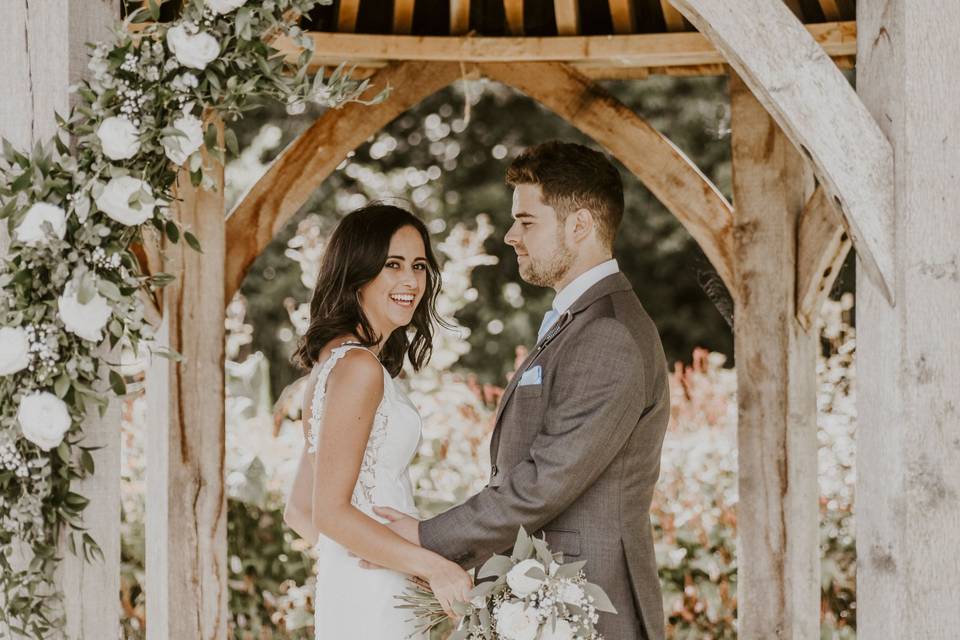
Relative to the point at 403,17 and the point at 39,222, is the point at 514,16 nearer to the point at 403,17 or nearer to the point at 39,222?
the point at 403,17

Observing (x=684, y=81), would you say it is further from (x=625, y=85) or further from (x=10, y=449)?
(x=10, y=449)

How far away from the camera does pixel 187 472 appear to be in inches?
176

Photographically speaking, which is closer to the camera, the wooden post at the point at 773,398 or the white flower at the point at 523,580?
the white flower at the point at 523,580

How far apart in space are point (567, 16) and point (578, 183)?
1.65m

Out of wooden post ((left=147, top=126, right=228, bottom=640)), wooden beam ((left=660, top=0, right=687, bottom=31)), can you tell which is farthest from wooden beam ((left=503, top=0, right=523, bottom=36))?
wooden post ((left=147, top=126, right=228, bottom=640))

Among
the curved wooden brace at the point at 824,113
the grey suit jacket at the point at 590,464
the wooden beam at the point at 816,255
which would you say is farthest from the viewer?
the wooden beam at the point at 816,255

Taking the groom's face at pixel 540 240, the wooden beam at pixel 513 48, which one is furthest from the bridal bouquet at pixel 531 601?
the wooden beam at pixel 513 48

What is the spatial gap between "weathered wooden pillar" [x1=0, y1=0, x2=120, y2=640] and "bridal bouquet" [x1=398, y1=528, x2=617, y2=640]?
0.76 m

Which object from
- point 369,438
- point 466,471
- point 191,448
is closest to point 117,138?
point 369,438

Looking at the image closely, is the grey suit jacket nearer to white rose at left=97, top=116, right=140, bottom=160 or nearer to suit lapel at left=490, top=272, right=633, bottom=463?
suit lapel at left=490, top=272, right=633, bottom=463

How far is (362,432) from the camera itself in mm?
3025

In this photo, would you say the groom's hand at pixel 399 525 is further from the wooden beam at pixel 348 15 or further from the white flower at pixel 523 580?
the wooden beam at pixel 348 15

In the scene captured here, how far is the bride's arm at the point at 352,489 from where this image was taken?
2881 millimetres

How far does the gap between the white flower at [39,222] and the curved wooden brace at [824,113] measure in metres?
1.34
